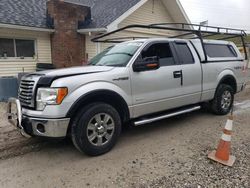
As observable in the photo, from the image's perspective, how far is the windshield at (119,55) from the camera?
422cm

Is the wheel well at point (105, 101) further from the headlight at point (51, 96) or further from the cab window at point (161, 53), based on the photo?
the cab window at point (161, 53)

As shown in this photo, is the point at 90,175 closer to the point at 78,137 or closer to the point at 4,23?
the point at 78,137

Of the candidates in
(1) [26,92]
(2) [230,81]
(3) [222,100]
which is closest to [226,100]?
(3) [222,100]

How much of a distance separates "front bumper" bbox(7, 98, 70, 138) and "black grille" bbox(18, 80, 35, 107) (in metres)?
0.14

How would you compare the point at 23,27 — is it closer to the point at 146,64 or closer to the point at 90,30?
the point at 90,30

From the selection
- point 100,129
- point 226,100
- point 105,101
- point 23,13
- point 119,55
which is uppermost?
point 23,13

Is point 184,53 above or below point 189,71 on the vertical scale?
above

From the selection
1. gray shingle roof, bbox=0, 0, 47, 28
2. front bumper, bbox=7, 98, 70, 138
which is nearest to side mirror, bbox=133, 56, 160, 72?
front bumper, bbox=7, 98, 70, 138

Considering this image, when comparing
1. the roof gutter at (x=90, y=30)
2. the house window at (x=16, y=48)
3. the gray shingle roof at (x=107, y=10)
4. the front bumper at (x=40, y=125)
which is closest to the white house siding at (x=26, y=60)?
the house window at (x=16, y=48)

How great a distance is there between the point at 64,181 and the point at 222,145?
2461mm

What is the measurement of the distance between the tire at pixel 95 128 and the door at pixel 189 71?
6.16 feet

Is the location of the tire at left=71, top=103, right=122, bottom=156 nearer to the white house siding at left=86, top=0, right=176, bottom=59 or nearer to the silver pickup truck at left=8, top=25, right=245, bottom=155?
the silver pickup truck at left=8, top=25, right=245, bottom=155

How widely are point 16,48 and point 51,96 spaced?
7827 mm

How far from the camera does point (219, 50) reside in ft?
19.9
